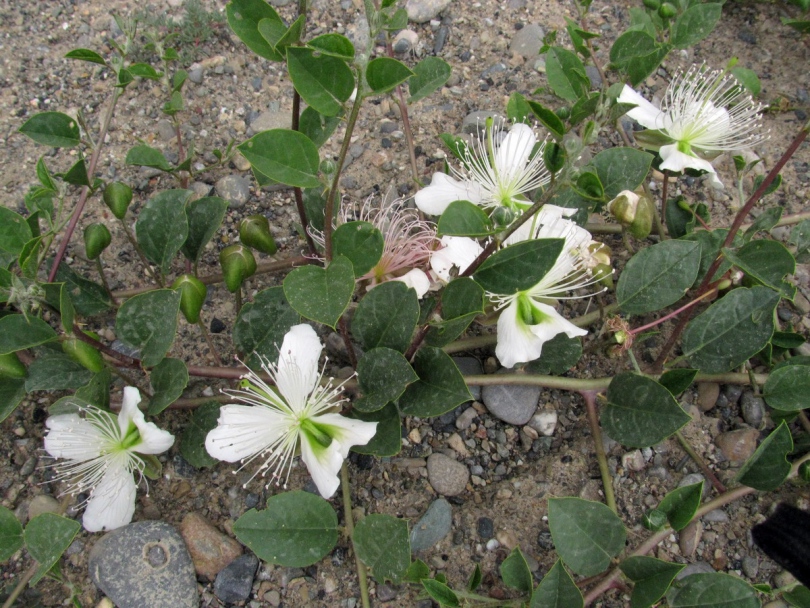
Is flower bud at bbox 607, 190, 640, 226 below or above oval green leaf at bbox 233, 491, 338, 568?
above

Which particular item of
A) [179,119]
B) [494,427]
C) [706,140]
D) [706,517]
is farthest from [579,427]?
[179,119]

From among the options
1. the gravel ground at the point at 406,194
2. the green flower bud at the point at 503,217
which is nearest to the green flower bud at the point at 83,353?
the gravel ground at the point at 406,194

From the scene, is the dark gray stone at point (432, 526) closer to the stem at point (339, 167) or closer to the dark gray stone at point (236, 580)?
the dark gray stone at point (236, 580)

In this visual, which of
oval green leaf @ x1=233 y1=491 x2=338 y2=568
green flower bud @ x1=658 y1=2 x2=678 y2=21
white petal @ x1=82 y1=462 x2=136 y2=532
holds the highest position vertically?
green flower bud @ x1=658 y1=2 x2=678 y2=21

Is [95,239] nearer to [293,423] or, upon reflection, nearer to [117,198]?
[117,198]

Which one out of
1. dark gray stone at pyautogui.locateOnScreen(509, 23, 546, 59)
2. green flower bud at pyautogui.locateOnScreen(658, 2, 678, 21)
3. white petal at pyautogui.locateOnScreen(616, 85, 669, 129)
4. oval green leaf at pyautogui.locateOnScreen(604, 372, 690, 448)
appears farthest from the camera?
dark gray stone at pyautogui.locateOnScreen(509, 23, 546, 59)

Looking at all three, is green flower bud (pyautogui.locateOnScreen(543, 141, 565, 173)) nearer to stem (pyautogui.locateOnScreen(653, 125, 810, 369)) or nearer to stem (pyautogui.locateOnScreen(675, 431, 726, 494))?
stem (pyautogui.locateOnScreen(653, 125, 810, 369))

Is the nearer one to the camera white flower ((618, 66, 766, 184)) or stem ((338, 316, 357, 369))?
stem ((338, 316, 357, 369))

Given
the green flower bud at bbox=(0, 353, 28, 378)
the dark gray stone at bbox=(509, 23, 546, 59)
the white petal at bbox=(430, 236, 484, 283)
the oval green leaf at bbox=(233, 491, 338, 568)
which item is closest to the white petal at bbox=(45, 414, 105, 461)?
the green flower bud at bbox=(0, 353, 28, 378)
